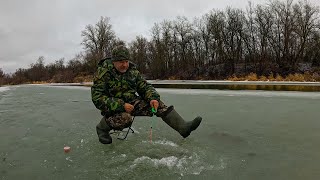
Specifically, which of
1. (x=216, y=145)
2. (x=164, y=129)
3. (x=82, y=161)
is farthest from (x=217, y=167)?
(x=164, y=129)

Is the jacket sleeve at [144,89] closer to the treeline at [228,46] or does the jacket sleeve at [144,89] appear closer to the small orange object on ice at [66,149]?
the small orange object on ice at [66,149]

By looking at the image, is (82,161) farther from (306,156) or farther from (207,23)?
(207,23)

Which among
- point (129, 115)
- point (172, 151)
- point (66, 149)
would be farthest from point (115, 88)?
point (172, 151)

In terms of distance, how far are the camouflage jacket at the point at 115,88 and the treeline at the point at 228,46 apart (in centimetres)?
2407

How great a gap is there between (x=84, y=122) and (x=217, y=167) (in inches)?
172

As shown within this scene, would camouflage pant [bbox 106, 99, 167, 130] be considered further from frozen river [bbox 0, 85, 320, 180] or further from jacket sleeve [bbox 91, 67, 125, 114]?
frozen river [bbox 0, 85, 320, 180]

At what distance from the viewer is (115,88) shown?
517 cm

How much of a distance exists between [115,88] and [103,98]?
32 centimetres

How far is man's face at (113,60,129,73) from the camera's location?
197 inches

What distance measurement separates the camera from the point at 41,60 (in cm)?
7088

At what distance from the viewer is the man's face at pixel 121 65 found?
5.01m

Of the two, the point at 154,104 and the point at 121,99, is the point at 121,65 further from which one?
the point at 154,104

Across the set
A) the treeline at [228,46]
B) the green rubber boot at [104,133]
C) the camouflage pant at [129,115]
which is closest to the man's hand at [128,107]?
the camouflage pant at [129,115]

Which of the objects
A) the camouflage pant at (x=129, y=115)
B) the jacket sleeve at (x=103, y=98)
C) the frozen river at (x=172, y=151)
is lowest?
the frozen river at (x=172, y=151)
